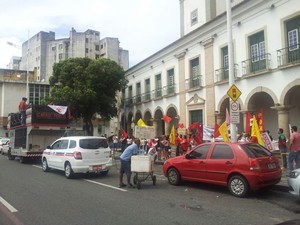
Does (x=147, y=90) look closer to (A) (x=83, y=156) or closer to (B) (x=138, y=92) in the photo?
(B) (x=138, y=92)

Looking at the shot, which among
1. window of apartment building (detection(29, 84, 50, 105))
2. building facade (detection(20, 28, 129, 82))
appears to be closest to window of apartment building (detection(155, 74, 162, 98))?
window of apartment building (detection(29, 84, 50, 105))

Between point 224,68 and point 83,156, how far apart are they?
11.5 metres

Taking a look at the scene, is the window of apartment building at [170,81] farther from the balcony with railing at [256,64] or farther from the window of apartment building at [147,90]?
the balcony with railing at [256,64]

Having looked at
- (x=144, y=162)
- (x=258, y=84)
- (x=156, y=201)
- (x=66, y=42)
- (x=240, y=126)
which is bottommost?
(x=156, y=201)

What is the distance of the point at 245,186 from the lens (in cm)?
893

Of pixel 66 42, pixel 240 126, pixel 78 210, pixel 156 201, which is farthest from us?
pixel 66 42

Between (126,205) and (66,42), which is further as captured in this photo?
(66,42)

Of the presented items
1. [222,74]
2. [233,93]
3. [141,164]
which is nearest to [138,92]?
[222,74]

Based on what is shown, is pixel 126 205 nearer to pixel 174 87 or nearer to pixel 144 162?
pixel 144 162

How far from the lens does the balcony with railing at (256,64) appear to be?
17.4 m

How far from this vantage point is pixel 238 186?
9125mm

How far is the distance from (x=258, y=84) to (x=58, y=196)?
13044mm

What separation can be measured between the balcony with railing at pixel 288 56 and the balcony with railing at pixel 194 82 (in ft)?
22.2

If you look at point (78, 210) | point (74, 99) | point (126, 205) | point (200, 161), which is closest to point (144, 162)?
point (200, 161)
